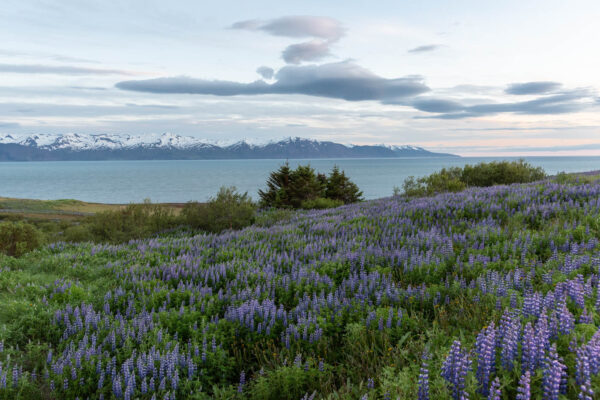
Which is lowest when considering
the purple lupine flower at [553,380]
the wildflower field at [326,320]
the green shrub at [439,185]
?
the wildflower field at [326,320]

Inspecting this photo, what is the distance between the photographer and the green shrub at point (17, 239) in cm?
1220

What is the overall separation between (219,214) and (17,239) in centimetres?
700

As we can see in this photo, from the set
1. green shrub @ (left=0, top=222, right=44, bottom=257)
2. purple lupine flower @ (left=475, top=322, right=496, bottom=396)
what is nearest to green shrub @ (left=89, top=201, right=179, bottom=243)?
green shrub @ (left=0, top=222, right=44, bottom=257)

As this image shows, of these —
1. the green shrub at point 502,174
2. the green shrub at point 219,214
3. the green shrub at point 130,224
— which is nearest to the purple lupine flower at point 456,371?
the green shrub at point 219,214

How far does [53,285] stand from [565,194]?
1266 cm

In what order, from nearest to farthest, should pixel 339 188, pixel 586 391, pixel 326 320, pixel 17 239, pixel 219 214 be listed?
1. pixel 586 391
2. pixel 326 320
3. pixel 17 239
4. pixel 219 214
5. pixel 339 188

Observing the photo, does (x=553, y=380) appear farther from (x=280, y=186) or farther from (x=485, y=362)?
(x=280, y=186)

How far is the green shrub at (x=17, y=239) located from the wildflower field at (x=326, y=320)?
3.74 metres

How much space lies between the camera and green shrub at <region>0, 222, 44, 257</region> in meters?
12.2

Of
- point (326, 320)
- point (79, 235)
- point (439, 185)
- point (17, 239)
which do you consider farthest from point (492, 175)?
point (17, 239)

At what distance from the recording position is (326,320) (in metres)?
5.18

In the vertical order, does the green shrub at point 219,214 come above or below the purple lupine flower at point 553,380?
below

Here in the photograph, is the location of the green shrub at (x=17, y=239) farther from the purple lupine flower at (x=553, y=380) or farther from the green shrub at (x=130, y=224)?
the purple lupine flower at (x=553, y=380)

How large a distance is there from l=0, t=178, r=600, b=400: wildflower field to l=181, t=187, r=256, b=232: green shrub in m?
6.39
